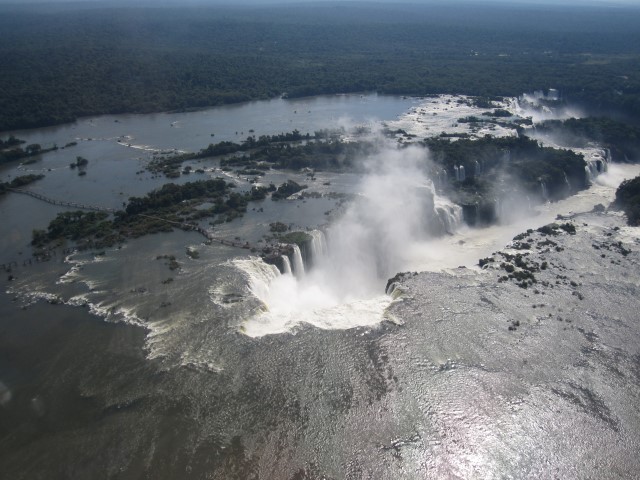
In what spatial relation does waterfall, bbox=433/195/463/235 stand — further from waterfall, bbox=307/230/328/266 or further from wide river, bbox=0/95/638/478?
waterfall, bbox=307/230/328/266

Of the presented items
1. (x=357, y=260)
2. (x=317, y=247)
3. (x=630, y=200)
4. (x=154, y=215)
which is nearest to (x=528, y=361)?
(x=357, y=260)

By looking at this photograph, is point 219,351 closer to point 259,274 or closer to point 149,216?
point 259,274

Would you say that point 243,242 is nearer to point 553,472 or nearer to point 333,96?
point 553,472

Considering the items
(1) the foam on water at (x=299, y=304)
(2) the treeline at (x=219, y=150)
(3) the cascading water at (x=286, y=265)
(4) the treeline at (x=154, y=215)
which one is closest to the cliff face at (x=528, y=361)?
(1) the foam on water at (x=299, y=304)

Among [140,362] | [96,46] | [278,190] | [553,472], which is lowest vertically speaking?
[553,472]

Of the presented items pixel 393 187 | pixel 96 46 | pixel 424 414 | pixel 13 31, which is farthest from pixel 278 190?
pixel 13 31

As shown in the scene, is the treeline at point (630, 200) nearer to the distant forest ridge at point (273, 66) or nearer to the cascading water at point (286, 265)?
the cascading water at point (286, 265)

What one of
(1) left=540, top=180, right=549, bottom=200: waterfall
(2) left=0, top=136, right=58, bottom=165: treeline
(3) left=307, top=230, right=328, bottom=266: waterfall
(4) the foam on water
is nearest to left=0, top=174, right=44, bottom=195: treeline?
(2) left=0, top=136, right=58, bottom=165: treeline
